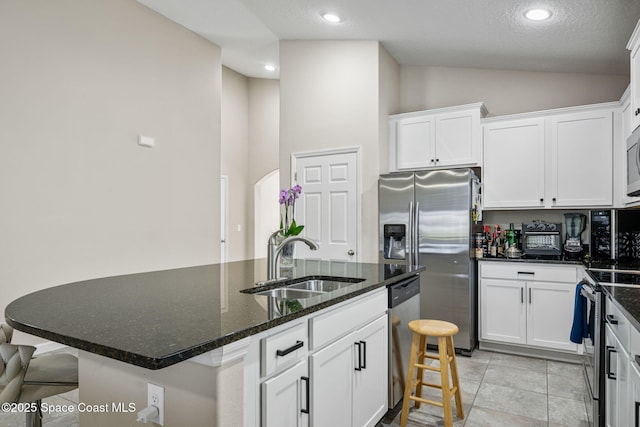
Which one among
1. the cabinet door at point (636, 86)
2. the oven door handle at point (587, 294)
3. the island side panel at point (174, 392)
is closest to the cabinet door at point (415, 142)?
the cabinet door at point (636, 86)

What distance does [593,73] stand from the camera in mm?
4109

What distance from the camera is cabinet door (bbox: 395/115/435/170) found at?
4.41 meters

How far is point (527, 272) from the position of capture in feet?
12.1

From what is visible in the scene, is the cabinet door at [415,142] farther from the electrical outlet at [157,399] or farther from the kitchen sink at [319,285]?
the electrical outlet at [157,399]

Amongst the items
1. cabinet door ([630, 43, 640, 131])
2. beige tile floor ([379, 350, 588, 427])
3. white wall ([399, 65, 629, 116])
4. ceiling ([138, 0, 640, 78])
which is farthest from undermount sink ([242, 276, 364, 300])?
white wall ([399, 65, 629, 116])

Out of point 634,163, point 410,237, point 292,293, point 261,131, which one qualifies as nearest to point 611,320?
point 634,163

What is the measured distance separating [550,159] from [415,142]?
133cm

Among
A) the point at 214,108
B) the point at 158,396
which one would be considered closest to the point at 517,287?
the point at 158,396

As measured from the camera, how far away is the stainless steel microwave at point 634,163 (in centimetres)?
236

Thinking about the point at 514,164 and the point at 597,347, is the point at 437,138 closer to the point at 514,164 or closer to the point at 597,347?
the point at 514,164

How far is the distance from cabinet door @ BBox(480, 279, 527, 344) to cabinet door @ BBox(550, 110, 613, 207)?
935 millimetres

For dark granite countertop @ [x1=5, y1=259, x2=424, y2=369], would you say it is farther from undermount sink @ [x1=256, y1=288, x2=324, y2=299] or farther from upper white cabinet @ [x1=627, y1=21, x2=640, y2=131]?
upper white cabinet @ [x1=627, y1=21, x2=640, y2=131]

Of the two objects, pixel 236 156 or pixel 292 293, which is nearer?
pixel 292 293

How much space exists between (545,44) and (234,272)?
11.1 feet
